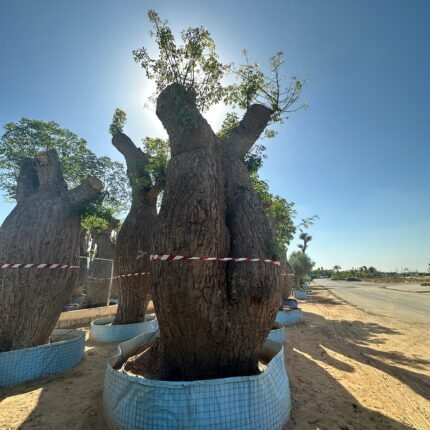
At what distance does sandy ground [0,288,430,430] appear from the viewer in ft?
11.6

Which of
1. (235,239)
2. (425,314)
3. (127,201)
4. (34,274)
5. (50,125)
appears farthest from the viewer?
(127,201)

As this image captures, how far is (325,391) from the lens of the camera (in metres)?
4.49

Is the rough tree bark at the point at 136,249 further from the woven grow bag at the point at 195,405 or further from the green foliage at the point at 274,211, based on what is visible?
the woven grow bag at the point at 195,405

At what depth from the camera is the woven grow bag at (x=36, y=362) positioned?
4621 mm

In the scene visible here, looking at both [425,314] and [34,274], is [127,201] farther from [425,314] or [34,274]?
[425,314]

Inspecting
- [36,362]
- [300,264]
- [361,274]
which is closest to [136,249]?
[36,362]

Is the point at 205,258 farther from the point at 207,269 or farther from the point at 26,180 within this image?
the point at 26,180

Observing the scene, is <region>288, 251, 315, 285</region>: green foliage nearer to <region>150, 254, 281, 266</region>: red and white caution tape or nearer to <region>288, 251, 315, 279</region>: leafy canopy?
<region>288, 251, 315, 279</region>: leafy canopy

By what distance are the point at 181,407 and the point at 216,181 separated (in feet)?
10.4

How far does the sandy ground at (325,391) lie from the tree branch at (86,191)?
3.66 metres

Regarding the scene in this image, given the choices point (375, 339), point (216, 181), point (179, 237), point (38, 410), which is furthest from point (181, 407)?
point (375, 339)

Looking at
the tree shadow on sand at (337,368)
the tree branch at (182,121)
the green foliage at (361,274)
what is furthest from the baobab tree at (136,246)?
the green foliage at (361,274)

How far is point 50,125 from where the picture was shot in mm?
15094

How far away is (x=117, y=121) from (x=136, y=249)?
440 cm
